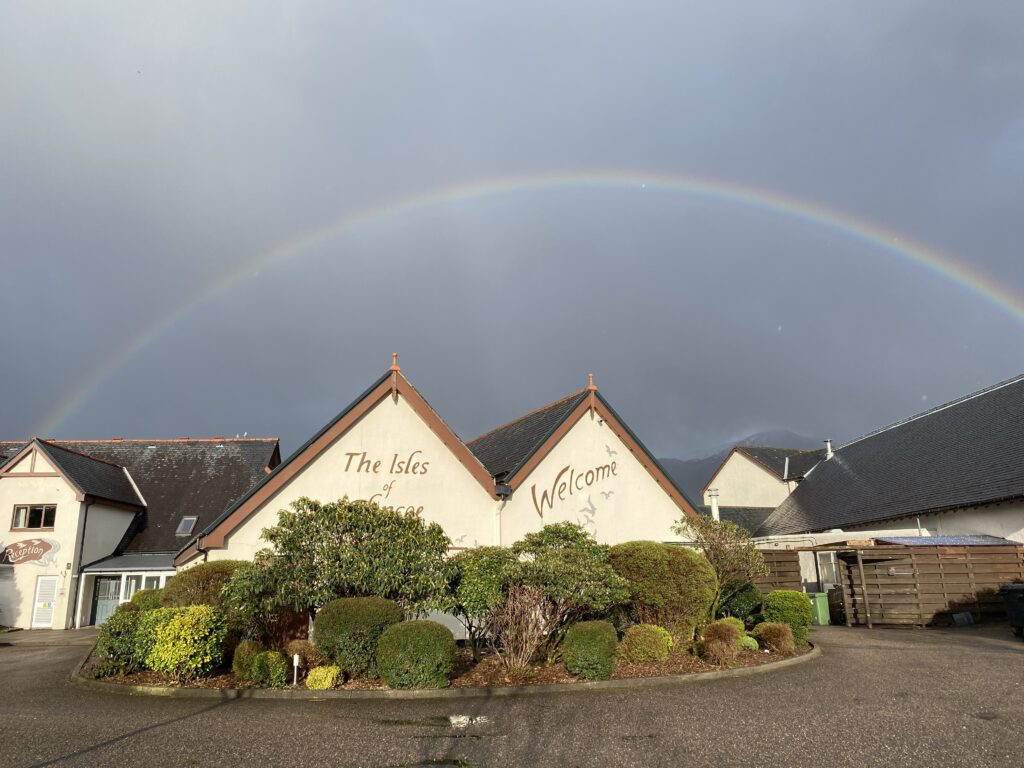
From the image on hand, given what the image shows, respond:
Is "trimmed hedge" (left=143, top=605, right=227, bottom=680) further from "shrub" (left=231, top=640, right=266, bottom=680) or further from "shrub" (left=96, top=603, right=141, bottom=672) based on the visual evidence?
"shrub" (left=96, top=603, right=141, bottom=672)

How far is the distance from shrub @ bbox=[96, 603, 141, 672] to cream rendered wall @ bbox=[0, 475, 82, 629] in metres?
21.6

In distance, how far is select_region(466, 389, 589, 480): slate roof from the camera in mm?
20283

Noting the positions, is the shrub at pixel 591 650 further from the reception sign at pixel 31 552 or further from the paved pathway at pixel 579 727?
the reception sign at pixel 31 552

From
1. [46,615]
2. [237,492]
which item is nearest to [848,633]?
[237,492]

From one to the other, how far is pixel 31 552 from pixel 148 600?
2044 centimetres

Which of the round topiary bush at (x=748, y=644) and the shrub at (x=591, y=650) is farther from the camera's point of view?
the round topiary bush at (x=748, y=644)

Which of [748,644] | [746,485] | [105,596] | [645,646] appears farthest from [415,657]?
[746,485]

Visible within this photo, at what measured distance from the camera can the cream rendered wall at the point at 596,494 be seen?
64.3 feet

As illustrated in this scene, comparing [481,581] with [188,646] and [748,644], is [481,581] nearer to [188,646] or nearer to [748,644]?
[188,646]

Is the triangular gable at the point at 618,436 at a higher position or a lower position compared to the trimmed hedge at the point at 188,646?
higher

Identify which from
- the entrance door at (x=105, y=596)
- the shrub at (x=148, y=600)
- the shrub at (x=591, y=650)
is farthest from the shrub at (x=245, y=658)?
the entrance door at (x=105, y=596)

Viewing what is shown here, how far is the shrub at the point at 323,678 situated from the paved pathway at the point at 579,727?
720 mm

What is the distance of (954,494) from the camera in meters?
29.0

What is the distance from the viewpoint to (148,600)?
1553 centimetres
